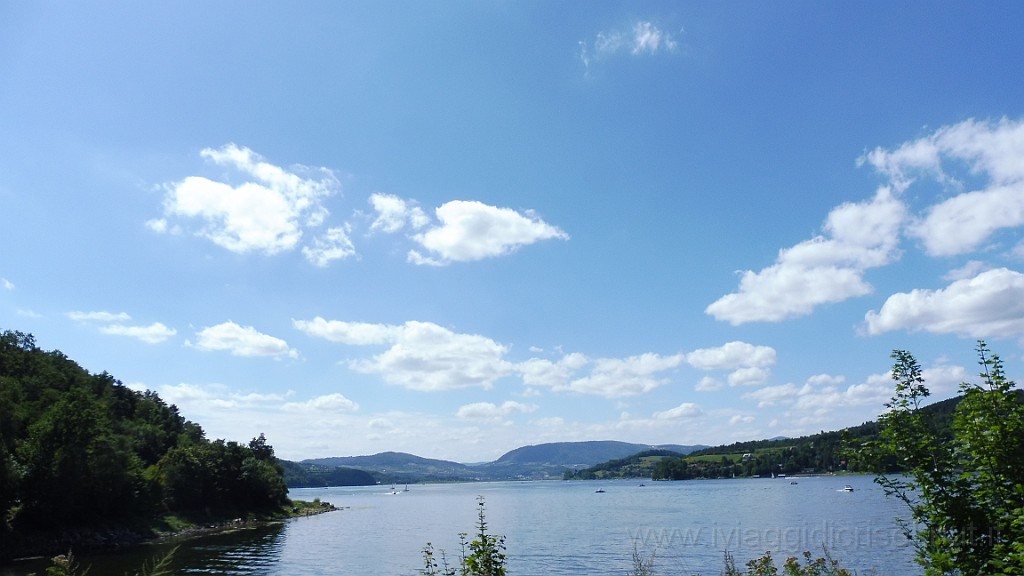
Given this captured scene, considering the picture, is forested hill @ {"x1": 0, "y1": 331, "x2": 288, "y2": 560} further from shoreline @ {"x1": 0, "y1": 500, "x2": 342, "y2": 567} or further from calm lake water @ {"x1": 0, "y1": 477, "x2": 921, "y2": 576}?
→ calm lake water @ {"x1": 0, "y1": 477, "x2": 921, "y2": 576}

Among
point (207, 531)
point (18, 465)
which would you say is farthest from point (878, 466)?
point (207, 531)

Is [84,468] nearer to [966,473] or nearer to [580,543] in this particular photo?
[580,543]

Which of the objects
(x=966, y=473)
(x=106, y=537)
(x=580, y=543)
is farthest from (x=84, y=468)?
(x=966, y=473)

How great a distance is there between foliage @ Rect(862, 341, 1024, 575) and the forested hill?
66.9 m

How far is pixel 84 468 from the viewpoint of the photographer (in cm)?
6344

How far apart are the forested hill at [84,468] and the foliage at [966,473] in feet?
219

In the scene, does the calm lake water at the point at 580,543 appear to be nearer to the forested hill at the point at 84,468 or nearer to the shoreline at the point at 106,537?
the shoreline at the point at 106,537

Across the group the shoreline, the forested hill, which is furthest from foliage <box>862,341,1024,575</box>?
the forested hill

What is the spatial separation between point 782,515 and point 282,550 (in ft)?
195

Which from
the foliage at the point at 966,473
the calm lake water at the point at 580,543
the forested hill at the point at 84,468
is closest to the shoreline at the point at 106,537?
the forested hill at the point at 84,468

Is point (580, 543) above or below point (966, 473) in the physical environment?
below

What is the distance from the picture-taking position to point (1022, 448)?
7.64m

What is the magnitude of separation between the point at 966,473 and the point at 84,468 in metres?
75.2

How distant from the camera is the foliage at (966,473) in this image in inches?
300
